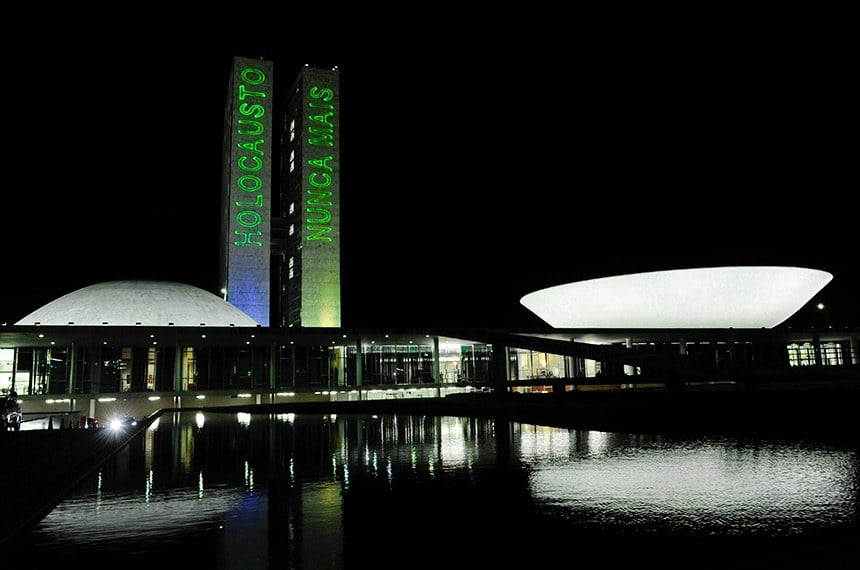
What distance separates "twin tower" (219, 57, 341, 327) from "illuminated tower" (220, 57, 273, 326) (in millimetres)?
99

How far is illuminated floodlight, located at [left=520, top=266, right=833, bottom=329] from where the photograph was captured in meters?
54.3

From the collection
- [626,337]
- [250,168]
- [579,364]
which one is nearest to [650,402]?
[626,337]

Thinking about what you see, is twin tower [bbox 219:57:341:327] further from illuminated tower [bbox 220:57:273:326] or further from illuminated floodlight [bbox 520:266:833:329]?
illuminated floodlight [bbox 520:266:833:329]

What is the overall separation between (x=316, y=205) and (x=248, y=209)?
705cm

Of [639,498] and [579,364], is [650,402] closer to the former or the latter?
[639,498]

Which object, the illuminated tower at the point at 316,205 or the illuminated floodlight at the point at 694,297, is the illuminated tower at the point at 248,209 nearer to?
the illuminated tower at the point at 316,205

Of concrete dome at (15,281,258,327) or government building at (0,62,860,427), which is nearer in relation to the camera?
government building at (0,62,860,427)

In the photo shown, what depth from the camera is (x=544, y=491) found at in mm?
9406

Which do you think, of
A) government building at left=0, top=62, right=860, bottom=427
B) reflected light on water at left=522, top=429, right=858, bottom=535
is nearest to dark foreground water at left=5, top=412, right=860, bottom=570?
reflected light on water at left=522, top=429, right=858, bottom=535

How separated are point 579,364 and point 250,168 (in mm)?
36726

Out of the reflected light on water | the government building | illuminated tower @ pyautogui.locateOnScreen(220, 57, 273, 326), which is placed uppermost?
illuminated tower @ pyautogui.locateOnScreen(220, 57, 273, 326)

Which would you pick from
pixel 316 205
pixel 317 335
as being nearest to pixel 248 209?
pixel 316 205

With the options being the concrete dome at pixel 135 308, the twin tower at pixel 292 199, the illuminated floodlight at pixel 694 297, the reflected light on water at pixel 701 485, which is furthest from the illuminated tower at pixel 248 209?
the reflected light on water at pixel 701 485

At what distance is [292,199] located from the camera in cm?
7475
